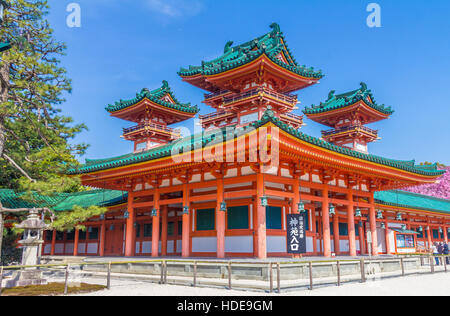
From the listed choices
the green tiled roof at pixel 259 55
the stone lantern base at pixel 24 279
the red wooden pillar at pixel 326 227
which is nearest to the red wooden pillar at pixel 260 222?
the red wooden pillar at pixel 326 227

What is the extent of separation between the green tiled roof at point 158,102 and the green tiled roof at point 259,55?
2.66m

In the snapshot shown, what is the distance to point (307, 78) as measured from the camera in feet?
75.6

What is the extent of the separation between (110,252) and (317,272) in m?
17.0

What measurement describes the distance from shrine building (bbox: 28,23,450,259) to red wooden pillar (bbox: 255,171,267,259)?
42mm

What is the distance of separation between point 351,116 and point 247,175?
1593cm

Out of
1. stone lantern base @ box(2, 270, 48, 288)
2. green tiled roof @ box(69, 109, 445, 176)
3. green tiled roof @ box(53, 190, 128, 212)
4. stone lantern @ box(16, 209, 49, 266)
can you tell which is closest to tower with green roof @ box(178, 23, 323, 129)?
green tiled roof @ box(69, 109, 445, 176)

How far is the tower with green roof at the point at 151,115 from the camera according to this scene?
28391 millimetres

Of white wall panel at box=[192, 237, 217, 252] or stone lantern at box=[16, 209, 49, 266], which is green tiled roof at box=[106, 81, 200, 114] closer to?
white wall panel at box=[192, 237, 217, 252]

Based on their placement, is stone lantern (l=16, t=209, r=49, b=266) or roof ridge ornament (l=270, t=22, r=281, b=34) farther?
roof ridge ornament (l=270, t=22, r=281, b=34)

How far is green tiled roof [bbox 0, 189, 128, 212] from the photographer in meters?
24.5

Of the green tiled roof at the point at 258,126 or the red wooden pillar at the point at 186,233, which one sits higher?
the green tiled roof at the point at 258,126

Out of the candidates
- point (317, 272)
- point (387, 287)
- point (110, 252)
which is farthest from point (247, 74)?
point (110, 252)

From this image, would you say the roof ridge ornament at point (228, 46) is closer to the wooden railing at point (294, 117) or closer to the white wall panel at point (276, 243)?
the wooden railing at point (294, 117)
